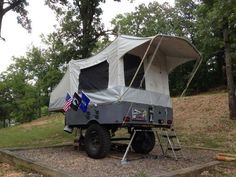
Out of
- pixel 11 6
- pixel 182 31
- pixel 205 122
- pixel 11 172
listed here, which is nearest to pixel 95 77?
pixel 11 172

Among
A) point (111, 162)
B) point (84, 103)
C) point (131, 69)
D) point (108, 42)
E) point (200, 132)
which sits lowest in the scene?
point (111, 162)

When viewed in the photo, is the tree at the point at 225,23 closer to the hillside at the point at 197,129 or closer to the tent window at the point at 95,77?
the hillside at the point at 197,129

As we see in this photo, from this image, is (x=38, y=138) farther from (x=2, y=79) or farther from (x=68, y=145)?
(x=2, y=79)

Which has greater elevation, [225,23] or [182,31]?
[182,31]

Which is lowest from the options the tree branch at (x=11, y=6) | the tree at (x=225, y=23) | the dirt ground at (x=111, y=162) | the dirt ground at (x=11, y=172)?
the dirt ground at (x=11, y=172)

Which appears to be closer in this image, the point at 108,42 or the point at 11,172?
the point at 11,172

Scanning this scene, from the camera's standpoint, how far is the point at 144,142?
1007 cm

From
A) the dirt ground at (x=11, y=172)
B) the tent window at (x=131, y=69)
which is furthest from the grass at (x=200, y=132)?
the tent window at (x=131, y=69)

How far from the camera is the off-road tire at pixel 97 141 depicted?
828cm

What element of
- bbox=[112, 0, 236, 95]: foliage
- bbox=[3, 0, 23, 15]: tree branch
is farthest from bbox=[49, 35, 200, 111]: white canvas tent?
bbox=[112, 0, 236, 95]: foliage

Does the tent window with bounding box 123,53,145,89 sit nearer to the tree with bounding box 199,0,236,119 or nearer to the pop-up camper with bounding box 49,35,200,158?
the pop-up camper with bounding box 49,35,200,158

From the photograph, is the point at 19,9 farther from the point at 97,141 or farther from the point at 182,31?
the point at 182,31

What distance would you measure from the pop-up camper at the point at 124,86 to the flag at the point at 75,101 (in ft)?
0.49

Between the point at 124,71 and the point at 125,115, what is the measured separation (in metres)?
1.22
